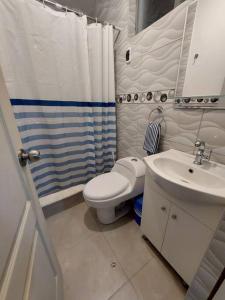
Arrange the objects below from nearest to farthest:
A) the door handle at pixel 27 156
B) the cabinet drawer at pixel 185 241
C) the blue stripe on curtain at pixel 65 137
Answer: the door handle at pixel 27 156, the cabinet drawer at pixel 185 241, the blue stripe on curtain at pixel 65 137

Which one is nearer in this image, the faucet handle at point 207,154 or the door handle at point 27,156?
the door handle at point 27,156

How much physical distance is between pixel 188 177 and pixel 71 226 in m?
1.19

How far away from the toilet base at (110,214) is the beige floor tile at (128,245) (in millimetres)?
50

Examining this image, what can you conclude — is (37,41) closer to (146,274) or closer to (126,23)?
(126,23)

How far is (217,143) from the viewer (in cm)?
88

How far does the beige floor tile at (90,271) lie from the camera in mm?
927

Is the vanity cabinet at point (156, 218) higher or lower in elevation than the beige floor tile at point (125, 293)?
higher

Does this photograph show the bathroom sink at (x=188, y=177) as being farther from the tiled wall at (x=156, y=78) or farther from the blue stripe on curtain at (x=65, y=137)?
the blue stripe on curtain at (x=65, y=137)

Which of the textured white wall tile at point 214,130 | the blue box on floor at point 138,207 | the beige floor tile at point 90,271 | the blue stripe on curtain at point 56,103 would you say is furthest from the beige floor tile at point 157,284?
the blue stripe on curtain at point 56,103

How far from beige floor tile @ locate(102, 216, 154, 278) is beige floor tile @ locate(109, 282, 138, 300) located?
68 millimetres

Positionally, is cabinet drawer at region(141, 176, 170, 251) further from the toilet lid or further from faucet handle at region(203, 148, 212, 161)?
faucet handle at region(203, 148, 212, 161)

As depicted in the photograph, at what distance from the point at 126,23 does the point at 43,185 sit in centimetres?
188

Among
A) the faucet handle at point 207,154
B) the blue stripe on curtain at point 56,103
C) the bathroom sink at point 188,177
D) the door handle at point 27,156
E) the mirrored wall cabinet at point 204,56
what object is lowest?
the bathroom sink at point 188,177

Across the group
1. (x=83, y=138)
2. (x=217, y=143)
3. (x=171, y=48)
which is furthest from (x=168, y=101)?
(x=83, y=138)
